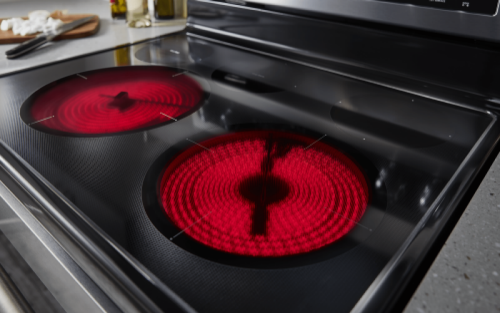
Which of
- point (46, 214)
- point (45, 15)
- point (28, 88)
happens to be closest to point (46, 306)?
point (46, 214)

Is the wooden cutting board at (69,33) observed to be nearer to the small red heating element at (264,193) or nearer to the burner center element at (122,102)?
the burner center element at (122,102)

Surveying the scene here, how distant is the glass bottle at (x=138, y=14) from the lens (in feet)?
3.69

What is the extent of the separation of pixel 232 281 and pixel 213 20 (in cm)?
77

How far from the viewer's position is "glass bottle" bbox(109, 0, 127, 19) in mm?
1235

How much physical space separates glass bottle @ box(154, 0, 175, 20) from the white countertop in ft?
0.11

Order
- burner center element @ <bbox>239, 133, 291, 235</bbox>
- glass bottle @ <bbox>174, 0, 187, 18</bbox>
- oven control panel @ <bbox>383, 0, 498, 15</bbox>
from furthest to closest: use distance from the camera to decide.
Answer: glass bottle @ <bbox>174, 0, 187, 18</bbox> → oven control panel @ <bbox>383, 0, 498, 15</bbox> → burner center element @ <bbox>239, 133, 291, 235</bbox>

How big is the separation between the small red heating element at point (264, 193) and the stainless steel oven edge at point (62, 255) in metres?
0.08

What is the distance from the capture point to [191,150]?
52cm

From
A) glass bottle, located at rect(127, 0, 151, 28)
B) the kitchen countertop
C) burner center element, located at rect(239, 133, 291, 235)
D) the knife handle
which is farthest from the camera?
glass bottle, located at rect(127, 0, 151, 28)

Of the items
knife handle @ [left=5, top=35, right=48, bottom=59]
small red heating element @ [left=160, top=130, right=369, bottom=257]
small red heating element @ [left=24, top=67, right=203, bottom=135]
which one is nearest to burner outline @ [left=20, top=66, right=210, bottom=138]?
small red heating element @ [left=24, top=67, right=203, bottom=135]

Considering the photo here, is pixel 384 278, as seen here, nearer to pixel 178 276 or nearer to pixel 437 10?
pixel 178 276

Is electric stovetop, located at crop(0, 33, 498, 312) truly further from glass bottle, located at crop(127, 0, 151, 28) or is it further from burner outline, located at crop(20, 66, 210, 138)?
glass bottle, located at crop(127, 0, 151, 28)

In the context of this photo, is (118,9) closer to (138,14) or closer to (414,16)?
(138,14)

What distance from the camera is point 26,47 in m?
0.91
